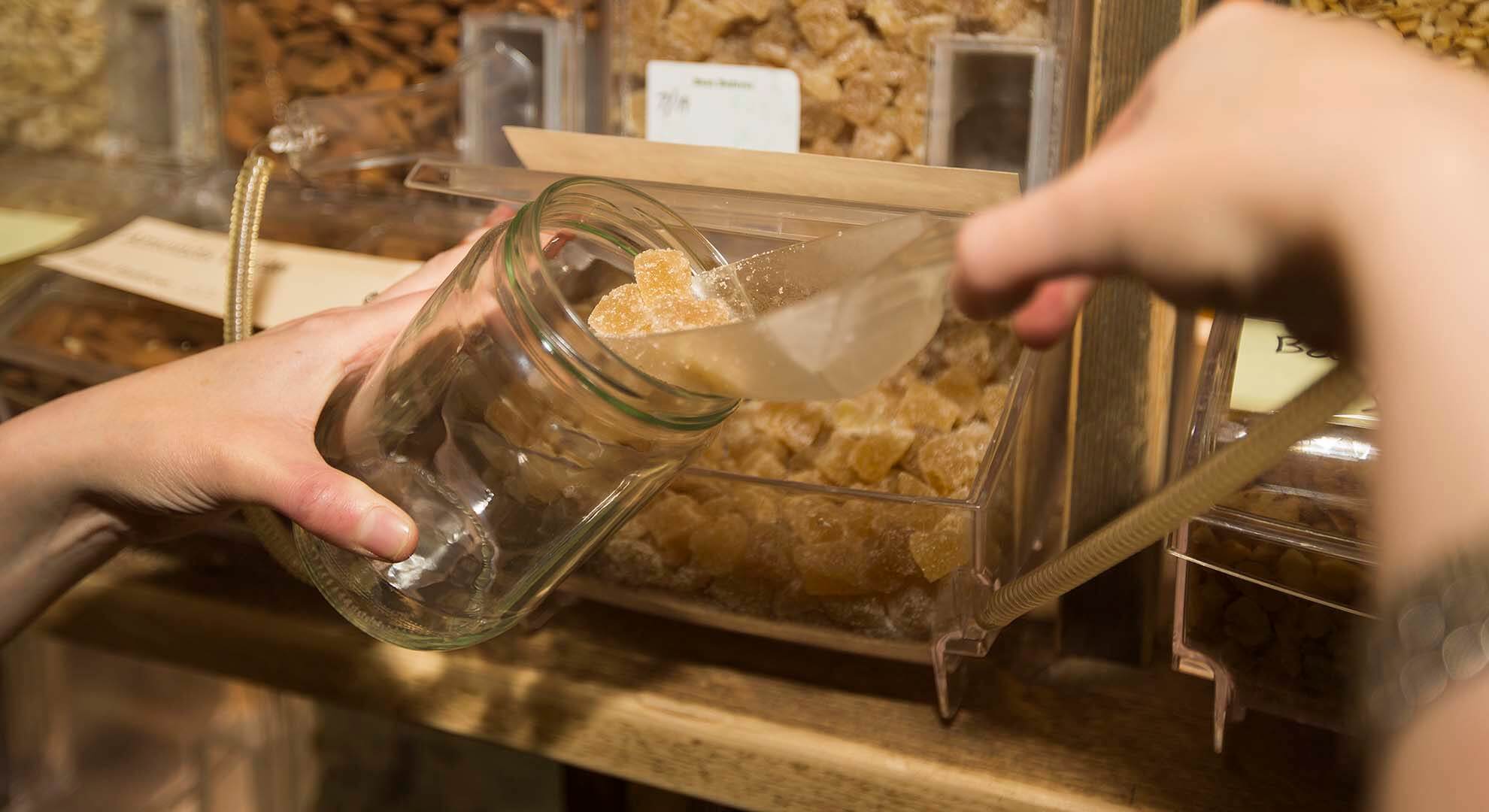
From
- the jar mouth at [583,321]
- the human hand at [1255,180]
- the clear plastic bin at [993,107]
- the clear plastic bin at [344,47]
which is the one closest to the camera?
the human hand at [1255,180]

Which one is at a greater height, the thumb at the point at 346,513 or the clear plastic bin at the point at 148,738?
the thumb at the point at 346,513

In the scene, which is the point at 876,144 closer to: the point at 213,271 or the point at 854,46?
the point at 854,46

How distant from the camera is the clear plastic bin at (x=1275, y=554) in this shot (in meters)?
0.46

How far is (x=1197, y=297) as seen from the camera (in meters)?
0.28

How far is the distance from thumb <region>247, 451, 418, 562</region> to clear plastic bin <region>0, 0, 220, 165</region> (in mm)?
732

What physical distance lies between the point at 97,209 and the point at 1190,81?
98 cm

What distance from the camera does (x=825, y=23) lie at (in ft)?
2.24

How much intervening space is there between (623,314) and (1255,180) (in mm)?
258

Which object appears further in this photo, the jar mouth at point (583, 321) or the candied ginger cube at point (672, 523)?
the candied ginger cube at point (672, 523)

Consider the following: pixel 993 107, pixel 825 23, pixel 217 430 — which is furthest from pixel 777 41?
pixel 217 430

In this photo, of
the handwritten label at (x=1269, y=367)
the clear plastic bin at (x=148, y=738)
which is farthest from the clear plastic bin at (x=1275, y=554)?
the clear plastic bin at (x=148, y=738)

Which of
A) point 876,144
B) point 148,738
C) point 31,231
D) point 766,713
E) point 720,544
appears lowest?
point 148,738

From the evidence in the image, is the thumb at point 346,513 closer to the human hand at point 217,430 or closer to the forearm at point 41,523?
the human hand at point 217,430

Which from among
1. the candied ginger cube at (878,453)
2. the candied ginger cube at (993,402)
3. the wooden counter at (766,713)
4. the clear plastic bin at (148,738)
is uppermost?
the candied ginger cube at (993,402)
